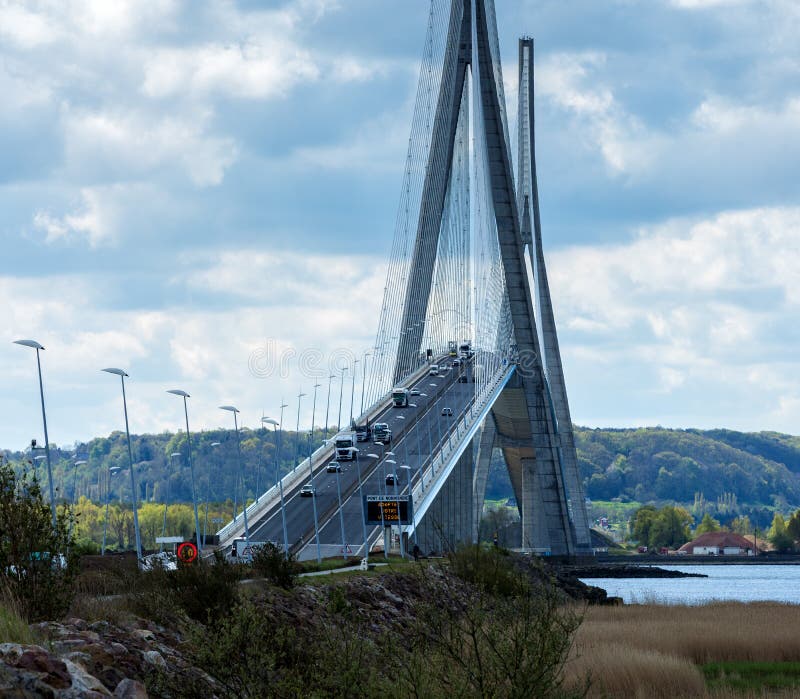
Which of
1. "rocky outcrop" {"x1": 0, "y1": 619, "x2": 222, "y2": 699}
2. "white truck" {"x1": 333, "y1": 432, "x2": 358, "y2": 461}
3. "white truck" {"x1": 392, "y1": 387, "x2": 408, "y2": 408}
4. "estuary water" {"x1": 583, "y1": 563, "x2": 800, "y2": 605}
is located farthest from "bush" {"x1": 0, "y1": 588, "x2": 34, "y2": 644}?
"white truck" {"x1": 392, "y1": 387, "x2": 408, "y2": 408}

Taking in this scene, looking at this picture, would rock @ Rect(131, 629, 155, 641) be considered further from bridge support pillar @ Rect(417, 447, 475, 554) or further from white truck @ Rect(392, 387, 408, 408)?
white truck @ Rect(392, 387, 408, 408)

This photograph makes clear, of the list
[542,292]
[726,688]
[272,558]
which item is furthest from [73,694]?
[542,292]

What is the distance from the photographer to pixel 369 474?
70.7 metres

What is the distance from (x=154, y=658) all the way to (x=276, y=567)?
40.0ft

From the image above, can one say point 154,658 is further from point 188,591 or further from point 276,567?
point 276,567

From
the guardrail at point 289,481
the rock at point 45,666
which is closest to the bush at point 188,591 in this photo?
the rock at point 45,666

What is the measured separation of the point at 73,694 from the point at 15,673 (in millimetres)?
562

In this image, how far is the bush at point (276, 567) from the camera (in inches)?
1060

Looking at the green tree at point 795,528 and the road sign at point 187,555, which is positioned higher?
the road sign at point 187,555

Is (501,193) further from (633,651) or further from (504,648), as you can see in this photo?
(504,648)

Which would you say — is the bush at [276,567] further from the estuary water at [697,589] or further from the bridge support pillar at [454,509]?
the bridge support pillar at [454,509]

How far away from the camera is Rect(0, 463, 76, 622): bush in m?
16.5

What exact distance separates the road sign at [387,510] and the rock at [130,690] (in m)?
39.0

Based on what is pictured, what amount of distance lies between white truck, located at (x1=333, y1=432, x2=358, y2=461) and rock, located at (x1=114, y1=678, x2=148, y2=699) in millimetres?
61881
